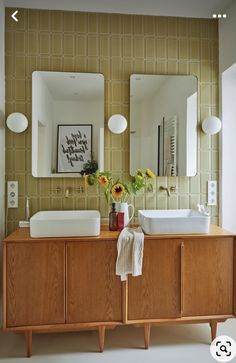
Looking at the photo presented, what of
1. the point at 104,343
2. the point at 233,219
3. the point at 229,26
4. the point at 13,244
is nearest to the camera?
the point at 13,244

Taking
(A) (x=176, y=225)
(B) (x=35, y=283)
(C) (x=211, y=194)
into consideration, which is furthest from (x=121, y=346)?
(C) (x=211, y=194)

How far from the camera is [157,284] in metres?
2.01

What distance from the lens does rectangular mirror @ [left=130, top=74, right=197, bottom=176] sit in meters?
2.46

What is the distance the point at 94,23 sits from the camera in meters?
2.44

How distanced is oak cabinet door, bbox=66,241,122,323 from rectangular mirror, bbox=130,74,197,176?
2.53ft

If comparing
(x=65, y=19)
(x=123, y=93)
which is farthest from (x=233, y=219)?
(x=65, y=19)

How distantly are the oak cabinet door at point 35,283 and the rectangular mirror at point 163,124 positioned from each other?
3.13 feet

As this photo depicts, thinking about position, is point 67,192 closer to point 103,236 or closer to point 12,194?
point 12,194

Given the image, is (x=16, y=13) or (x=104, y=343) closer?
(x=104, y=343)

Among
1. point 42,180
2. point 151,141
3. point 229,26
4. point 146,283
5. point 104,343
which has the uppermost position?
point 229,26

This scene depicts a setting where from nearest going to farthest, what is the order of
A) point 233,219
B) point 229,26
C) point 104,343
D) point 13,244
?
point 13,244, point 104,343, point 229,26, point 233,219

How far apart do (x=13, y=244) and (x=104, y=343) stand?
96cm

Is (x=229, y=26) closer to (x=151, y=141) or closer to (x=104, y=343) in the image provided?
(x=151, y=141)

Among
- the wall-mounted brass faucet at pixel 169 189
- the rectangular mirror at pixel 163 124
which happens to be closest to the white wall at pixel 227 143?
the rectangular mirror at pixel 163 124
